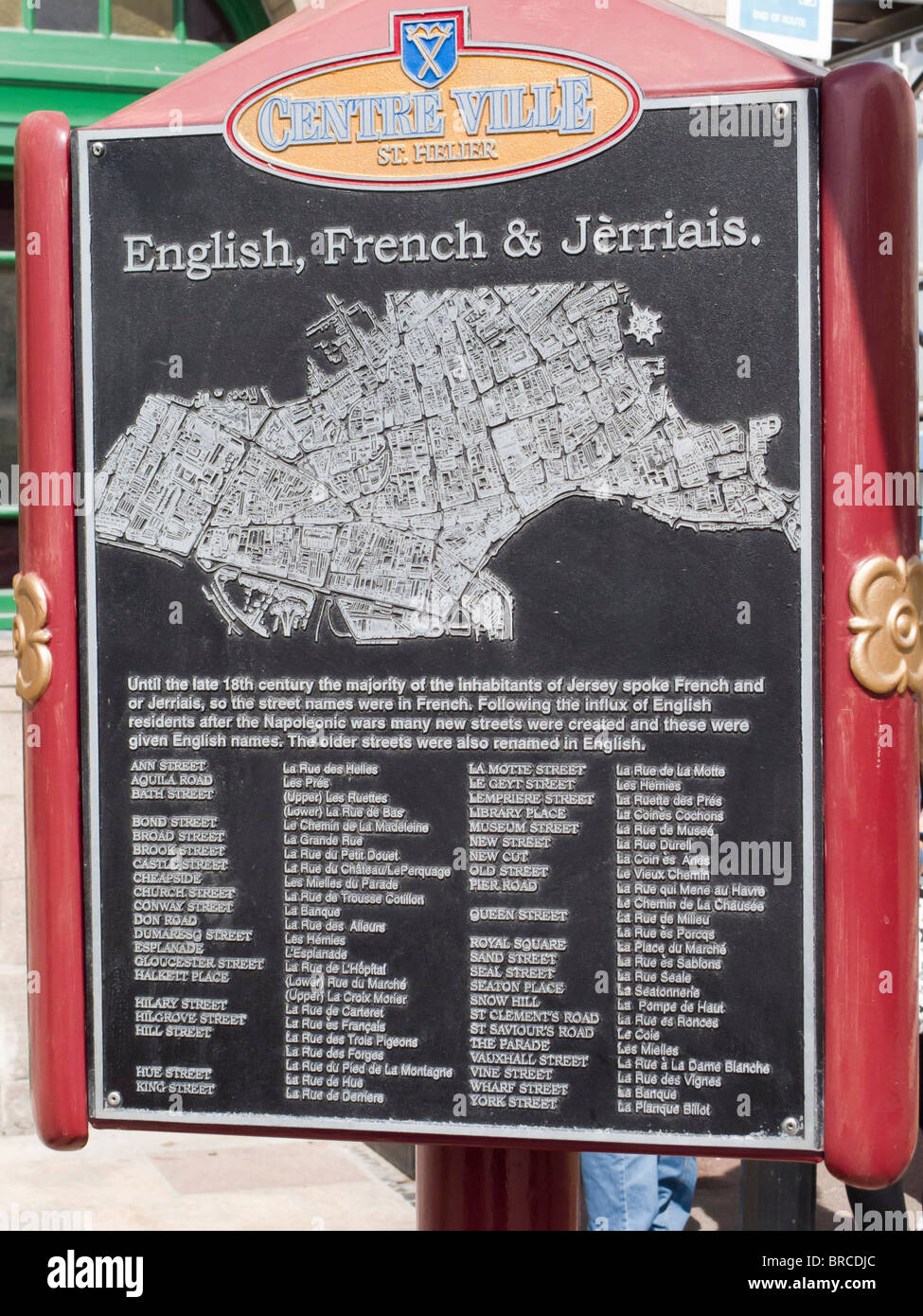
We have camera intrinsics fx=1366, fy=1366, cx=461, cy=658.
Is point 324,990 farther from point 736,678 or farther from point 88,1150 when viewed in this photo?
point 88,1150

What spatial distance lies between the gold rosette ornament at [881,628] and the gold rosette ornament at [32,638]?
4.80ft

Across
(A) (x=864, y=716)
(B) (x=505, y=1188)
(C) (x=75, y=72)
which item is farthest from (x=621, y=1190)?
(C) (x=75, y=72)

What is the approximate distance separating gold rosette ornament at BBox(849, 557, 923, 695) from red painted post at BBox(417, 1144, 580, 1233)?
1.11 m

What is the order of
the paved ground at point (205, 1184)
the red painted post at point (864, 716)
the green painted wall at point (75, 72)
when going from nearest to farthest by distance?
the red painted post at point (864, 716)
the paved ground at point (205, 1184)
the green painted wall at point (75, 72)

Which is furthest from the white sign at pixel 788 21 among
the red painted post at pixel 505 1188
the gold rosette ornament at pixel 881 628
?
the red painted post at pixel 505 1188

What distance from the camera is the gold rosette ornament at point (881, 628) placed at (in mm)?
2277

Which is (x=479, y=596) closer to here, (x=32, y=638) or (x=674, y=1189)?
(x=32, y=638)

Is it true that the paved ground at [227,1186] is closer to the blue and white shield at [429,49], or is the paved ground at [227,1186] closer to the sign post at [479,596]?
the sign post at [479,596]

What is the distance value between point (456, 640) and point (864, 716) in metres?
0.71

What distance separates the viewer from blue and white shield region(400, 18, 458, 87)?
2391 millimetres

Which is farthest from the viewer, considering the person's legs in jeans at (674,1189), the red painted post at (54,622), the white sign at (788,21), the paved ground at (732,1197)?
the paved ground at (732,1197)

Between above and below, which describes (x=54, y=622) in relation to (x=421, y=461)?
below

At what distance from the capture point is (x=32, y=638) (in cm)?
258

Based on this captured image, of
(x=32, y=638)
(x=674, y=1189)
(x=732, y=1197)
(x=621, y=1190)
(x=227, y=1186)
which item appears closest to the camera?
(x=32, y=638)
